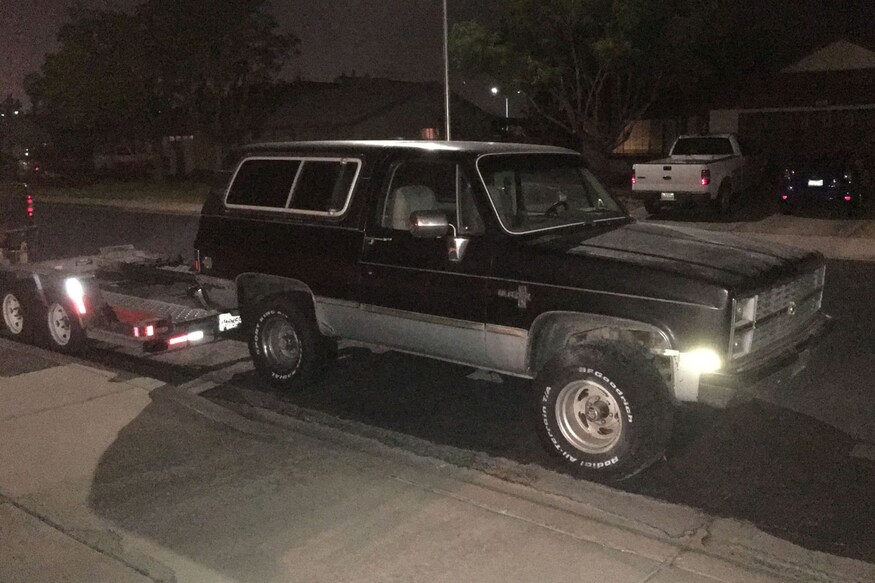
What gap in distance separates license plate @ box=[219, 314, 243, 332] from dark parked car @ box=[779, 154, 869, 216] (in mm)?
16405

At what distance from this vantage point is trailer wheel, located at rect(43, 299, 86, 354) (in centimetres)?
838

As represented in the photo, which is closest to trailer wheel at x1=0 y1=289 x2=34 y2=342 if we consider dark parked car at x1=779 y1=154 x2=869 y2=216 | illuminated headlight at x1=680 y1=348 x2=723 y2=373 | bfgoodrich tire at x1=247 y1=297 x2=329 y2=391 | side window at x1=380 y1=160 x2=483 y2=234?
bfgoodrich tire at x1=247 y1=297 x2=329 y2=391

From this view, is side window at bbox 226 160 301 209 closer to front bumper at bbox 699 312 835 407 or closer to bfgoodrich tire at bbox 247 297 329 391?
bfgoodrich tire at bbox 247 297 329 391

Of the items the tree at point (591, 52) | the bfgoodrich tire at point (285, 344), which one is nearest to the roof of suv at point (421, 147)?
the bfgoodrich tire at point (285, 344)

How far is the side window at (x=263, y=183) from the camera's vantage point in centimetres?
722

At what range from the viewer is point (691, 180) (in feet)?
63.5

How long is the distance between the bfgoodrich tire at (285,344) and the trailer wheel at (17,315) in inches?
119

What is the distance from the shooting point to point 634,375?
514 cm

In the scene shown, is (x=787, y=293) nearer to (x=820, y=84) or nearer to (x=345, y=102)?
(x=820, y=84)

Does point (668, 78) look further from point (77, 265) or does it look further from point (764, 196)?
point (77, 265)

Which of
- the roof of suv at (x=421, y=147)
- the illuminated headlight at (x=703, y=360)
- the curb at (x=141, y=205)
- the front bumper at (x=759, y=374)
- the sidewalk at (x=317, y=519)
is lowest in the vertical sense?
the curb at (x=141, y=205)

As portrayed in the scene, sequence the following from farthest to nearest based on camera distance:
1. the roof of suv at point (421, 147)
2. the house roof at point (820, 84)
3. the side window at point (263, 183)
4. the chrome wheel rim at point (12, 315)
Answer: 1. the house roof at point (820, 84)
2. the chrome wheel rim at point (12, 315)
3. the side window at point (263, 183)
4. the roof of suv at point (421, 147)

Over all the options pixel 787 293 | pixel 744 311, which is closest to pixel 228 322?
pixel 744 311

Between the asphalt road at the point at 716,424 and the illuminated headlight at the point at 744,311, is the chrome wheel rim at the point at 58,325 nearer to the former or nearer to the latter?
the asphalt road at the point at 716,424
